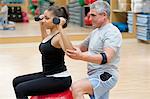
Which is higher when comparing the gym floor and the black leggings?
the black leggings

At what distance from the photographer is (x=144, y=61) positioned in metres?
5.90

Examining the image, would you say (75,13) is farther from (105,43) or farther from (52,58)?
(105,43)

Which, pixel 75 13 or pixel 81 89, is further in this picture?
pixel 75 13

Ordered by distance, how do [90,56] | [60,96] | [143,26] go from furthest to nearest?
[143,26], [60,96], [90,56]

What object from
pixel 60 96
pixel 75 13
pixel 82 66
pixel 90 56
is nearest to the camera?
pixel 90 56

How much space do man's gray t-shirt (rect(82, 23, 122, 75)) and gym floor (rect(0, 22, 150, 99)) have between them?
1392 millimetres

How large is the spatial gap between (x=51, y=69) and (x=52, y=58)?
87mm

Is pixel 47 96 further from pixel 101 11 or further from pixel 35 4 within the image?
pixel 35 4

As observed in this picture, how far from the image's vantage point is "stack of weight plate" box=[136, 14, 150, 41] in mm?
7844

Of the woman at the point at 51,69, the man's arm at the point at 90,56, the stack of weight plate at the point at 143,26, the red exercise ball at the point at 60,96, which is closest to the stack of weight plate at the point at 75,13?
the stack of weight plate at the point at 143,26

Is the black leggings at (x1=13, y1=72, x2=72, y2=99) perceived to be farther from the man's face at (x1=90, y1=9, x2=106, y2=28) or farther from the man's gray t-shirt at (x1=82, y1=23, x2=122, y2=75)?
the man's face at (x1=90, y1=9, x2=106, y2=28)

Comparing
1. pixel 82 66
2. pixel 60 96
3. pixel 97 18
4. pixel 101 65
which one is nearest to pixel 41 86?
pixel 60 96

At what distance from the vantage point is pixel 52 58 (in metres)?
2.57

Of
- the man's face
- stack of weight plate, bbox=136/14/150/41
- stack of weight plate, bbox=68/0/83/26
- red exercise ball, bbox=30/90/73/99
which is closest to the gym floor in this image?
stack of weight plate, bbox=136/14/150/41
